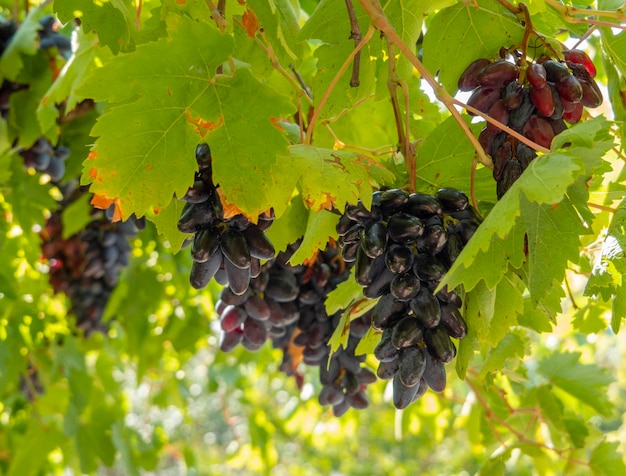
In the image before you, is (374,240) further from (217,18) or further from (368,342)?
(217,18)

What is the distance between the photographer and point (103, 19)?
114cm

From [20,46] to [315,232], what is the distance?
1121 millimetres

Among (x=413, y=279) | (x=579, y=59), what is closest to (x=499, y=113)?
(x=579, y=59)

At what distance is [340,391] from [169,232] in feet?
2.26

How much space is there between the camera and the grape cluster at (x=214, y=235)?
923 millimetres

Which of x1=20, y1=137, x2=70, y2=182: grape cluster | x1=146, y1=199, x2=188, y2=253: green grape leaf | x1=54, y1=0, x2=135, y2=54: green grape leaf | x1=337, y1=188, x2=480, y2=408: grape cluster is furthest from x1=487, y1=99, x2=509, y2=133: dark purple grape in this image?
x1=20, y1=137, x2=70, y2=182: grape cluster

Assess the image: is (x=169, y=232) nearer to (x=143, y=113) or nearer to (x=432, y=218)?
(x=143, y=113)

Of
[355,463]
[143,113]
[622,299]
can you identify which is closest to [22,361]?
[143,113]

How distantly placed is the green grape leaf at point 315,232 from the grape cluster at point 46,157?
117 cm

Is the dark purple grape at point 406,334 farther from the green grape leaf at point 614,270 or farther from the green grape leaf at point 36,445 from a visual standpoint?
the green grape leaf at point 36,445

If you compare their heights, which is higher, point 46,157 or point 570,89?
point 570,89

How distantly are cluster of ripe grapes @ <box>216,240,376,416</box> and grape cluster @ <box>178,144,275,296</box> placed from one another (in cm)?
31

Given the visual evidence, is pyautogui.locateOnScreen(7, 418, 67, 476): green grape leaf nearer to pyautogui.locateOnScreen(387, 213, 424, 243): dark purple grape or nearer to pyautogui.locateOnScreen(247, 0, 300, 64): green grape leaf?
pyautogui.locateOnScreen(247, 0, 300, 64): green grape leaf

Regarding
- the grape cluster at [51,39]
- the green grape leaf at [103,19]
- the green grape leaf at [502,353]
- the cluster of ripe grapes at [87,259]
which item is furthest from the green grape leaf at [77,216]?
the green grape leaf at [502,353]
